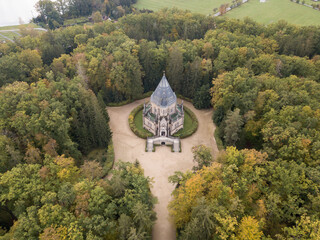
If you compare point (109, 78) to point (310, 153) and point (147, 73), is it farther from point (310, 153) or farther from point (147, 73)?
point (310, 153)

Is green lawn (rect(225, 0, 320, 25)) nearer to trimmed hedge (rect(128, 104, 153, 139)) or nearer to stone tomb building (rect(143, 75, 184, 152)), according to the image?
stone tomb building (rect(143, 75, 184, 152))

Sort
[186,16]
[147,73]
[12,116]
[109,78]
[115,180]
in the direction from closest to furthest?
[115,180] < [12,116] < [109,78] < [147,73] < [186,16]

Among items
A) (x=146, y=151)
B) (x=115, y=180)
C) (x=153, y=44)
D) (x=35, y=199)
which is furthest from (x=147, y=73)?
(x=35, y=199)

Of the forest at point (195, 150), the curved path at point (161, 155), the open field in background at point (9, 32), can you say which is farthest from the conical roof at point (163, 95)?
the open field in background at point (9, 32)

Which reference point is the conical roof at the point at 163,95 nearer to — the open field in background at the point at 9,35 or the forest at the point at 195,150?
the forest at the point at 195,150

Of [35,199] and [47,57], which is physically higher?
[47,57]

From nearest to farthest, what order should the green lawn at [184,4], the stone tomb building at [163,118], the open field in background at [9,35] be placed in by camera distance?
the stone tomb building at [163,118] → the open field in background at [9,35] → the green lawn at [184,4]
